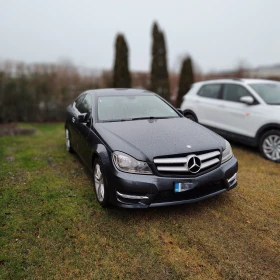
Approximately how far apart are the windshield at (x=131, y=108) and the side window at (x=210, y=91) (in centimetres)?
247

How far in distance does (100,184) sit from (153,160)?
2.93 ft

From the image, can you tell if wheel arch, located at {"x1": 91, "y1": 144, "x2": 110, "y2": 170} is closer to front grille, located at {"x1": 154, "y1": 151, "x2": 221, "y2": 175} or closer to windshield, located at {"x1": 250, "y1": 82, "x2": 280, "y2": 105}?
front grille, located at {"x1": 154, "y1": 151, "x2": 221, "y2": 175}

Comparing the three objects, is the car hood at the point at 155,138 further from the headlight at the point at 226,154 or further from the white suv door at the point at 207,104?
the white suv door at the point at 207,104

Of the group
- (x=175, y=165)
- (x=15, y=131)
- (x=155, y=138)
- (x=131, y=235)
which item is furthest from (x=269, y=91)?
(x=15, y=131)

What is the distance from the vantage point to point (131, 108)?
4.46m

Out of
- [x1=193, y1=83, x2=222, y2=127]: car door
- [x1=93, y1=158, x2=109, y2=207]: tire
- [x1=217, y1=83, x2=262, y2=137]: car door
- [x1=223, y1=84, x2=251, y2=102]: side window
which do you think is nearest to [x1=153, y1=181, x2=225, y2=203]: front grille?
[x1=93, y1=158, x2=109, y2=207]: tire

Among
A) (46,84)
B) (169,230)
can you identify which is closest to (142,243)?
(169,230)

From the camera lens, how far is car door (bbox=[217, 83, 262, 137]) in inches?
228

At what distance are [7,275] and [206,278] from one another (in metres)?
1.78

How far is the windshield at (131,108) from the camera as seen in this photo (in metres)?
4.26

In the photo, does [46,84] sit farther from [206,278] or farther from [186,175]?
[206,278]

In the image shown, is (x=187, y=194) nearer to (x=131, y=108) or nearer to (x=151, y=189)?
(x=151, y=189)

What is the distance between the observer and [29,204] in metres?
3.68

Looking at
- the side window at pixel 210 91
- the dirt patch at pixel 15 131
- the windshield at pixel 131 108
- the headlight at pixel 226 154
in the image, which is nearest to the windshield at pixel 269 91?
the side window at pixel 210 91
